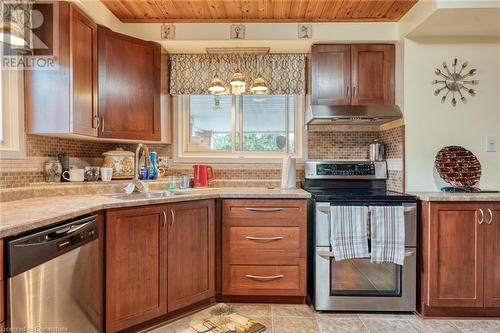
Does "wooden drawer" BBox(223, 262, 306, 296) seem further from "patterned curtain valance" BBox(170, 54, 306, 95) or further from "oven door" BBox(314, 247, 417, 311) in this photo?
"patterned curtain valance" BBox(170, 54, 306, 95)

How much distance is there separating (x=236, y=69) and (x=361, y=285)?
218 centimetres

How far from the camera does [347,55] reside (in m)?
2.72

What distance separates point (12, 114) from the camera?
6.66 ft

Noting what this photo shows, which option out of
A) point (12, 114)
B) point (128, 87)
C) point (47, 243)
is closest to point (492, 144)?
point (128, 87)

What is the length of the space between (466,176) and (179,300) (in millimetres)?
2430

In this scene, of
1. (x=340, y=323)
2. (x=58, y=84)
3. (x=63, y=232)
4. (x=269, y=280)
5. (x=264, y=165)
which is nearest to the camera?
(x=63, y=232)

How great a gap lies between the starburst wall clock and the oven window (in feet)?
4.91

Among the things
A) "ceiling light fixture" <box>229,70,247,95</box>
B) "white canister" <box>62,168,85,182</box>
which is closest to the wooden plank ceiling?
"ceiling light fixture" <box>229,70,247,95</box>

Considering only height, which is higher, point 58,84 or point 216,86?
point 216,86

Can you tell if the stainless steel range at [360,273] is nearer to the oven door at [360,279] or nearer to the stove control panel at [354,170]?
the oven door at [360,279]

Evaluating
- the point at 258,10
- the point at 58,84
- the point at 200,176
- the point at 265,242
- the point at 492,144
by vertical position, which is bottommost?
the point at 265,242

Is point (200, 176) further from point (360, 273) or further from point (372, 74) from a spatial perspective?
point (372, 74)

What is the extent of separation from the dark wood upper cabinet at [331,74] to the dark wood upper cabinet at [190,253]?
1373 millimetres

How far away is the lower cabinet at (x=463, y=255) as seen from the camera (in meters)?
2.17
